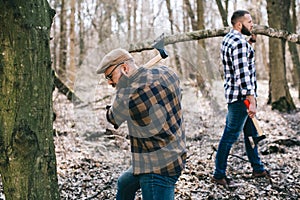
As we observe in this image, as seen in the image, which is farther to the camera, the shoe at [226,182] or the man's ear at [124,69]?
the shoe at [226,182]

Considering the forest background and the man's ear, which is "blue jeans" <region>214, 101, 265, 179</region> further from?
the man's ear

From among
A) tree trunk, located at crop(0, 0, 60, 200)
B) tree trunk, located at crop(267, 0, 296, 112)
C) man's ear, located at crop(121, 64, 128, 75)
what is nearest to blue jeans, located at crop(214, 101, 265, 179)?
man's ear, located at crop(121, 64, 128, 75)

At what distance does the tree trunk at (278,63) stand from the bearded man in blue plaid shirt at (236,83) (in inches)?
250

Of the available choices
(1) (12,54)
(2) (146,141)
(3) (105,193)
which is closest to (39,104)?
(1) (12,54)

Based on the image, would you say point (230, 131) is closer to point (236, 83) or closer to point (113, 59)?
point (236, 83)

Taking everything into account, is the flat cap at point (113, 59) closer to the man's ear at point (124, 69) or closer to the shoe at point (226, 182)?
the man's ear at point (124, 69)

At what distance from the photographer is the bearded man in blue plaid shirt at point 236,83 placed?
4.19 m

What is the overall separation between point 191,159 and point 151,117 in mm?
3143

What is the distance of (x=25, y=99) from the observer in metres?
2.69

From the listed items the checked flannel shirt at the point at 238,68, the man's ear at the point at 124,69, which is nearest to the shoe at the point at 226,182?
the checked flannel shirt at the point at 238,68

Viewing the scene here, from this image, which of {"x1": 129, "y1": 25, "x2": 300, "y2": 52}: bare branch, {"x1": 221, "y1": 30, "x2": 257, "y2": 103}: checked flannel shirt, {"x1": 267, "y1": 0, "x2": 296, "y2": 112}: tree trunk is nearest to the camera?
{"x1": 221, "y1": 30, "x2": 257, "y2": 103}: checked flannel shirt

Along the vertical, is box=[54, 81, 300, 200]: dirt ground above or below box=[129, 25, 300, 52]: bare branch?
below

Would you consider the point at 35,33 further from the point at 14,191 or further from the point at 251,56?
the point at 251,56

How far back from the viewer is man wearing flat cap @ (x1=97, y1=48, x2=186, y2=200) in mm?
2525
